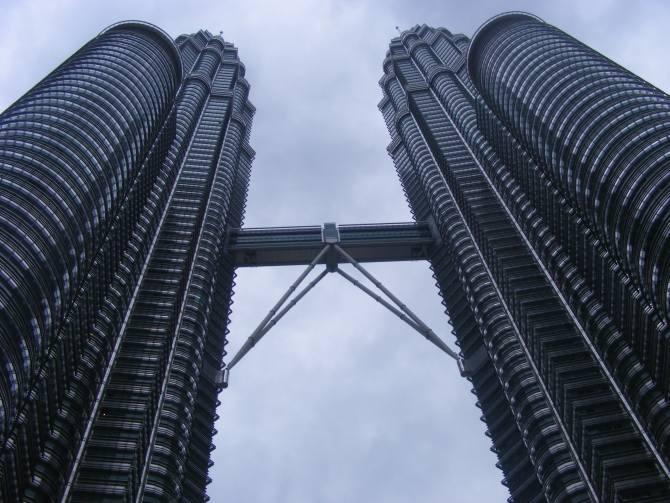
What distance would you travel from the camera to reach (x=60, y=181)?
66.1 meters

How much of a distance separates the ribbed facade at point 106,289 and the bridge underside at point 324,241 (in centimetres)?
746

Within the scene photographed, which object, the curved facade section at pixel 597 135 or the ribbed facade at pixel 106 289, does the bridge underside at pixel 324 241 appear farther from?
the curved facade section at pixel 597 135

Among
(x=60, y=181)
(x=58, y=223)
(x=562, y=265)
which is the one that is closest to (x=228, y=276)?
(x=562, y=265)

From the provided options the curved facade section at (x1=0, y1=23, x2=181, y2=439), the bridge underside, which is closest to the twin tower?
the curved facade section at (x1=0, y1=23, x2=181, y2=439)

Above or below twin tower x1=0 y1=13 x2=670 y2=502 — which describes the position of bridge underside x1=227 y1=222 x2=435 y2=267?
above

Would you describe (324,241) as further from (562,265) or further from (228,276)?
(562,265)

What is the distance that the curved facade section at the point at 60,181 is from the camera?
181 ft

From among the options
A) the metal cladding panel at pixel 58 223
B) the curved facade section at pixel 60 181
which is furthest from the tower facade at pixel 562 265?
the metal cladding panel at pixel 58 223

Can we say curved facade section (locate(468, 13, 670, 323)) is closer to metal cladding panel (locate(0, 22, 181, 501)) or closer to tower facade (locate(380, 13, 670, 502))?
tower facade (locate(380, 13, 670, 502))

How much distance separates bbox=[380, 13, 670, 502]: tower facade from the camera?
219ft

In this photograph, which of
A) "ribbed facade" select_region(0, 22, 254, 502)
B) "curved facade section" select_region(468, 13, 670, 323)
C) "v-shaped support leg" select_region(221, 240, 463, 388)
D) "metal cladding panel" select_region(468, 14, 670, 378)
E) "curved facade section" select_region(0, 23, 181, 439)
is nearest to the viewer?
"curved facade section" select_region(0, 23, 181, 439)

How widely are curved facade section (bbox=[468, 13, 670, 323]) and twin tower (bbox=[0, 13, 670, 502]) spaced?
0.26 metres

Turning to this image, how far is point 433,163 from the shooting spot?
451 feet

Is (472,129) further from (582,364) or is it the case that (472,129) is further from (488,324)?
(582,364)
